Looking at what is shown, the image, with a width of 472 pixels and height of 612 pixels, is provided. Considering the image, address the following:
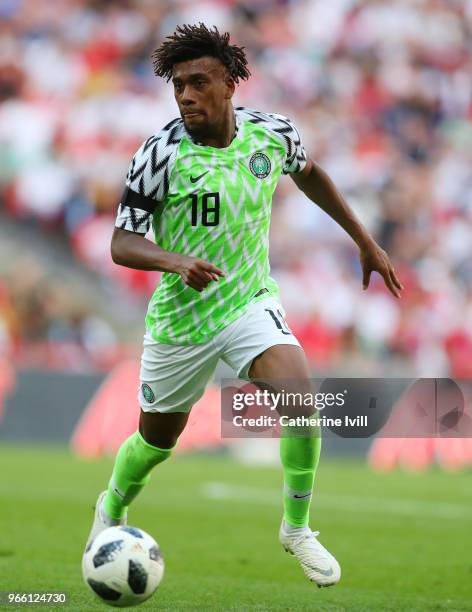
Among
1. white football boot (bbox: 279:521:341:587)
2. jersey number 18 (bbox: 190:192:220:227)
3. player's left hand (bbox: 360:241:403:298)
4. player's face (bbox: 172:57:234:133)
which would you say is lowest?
white football boot (bbox: 279:521:341:587)

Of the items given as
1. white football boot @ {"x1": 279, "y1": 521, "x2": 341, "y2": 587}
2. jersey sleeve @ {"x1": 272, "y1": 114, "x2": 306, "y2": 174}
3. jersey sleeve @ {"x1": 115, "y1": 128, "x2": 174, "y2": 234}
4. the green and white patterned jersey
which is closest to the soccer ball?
white football boot @ {"x1": 279, "y1": 521, "x2": 341, "y2": 587}

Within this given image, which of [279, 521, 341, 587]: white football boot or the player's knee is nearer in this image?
[279, 521, 341, 587]: white football boot

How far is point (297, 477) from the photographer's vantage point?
5.91 meters

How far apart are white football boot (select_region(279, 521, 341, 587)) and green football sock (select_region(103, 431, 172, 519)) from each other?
0.77 metres

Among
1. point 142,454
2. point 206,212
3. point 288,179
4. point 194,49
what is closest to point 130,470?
point 142,454

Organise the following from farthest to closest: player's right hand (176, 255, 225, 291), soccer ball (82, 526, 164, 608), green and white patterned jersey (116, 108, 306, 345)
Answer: green and white patterned jersey (116, 108, 306, 345), player's right hand (176, 255, 225, 291), soccer ball (82, 526, 164, 608)

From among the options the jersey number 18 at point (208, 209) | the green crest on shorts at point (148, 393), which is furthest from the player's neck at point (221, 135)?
the green crest on shorts at point (148, 393)

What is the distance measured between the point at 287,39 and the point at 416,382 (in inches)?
336

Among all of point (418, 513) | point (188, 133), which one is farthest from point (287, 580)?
point (418, 513)

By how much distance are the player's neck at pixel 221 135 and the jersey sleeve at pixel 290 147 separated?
305mm

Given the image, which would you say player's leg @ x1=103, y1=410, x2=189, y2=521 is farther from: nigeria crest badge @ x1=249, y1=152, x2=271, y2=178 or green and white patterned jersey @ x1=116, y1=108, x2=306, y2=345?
nigeria crest badge @ x1=249, y1=152, x2=271, y2=178

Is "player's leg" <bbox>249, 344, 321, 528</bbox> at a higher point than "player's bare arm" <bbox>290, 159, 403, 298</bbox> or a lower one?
lower

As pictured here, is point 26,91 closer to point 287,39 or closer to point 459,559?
point 287,39

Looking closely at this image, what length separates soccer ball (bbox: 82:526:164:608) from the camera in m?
4.92
